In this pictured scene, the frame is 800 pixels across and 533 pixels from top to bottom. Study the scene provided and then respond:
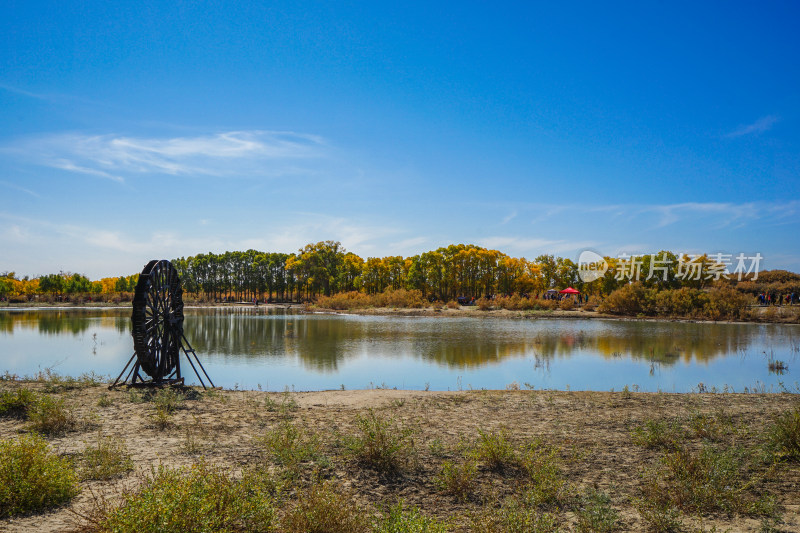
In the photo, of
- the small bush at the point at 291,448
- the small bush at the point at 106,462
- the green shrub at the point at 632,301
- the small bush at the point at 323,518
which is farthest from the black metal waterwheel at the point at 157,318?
the green shrub at the point at 632,301

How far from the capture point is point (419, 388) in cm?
1532

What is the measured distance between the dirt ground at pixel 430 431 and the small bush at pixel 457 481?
109mm

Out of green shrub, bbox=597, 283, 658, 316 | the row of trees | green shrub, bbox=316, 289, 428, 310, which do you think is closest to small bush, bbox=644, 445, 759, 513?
green shrub, bbox=597, 283, 658, 316

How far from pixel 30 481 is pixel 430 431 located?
5.80 m

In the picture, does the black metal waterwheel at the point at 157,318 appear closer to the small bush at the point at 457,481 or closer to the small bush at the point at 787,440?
the small bush at the point at 457,481

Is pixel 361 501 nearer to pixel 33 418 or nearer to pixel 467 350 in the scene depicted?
pixel 33 418

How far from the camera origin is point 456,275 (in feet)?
260

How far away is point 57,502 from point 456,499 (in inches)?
176

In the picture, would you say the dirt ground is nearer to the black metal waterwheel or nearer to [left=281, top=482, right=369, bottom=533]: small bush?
[left=281, top=482, right=369, bottom=533]: small bush

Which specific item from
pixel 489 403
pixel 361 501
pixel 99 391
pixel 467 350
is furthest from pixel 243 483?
pixel 467 350

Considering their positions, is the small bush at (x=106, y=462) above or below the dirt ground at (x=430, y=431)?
above

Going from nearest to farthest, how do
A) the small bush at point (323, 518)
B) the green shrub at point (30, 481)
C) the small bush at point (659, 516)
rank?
1. the small bush at point (323, 518)
2. the small bush at point (659, 516)
3. the green shrub at point (30, 481)

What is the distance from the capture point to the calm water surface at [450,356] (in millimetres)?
16688

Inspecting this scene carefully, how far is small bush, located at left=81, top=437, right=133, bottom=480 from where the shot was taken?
241 inches
